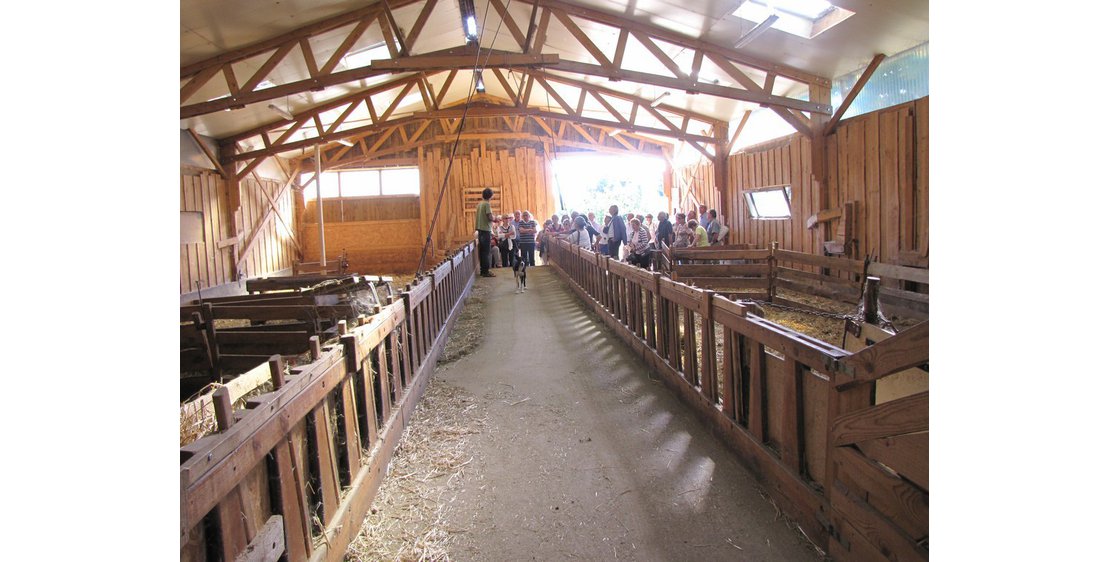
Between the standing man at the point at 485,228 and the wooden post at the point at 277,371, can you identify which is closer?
the wooden post at the point at 277,371

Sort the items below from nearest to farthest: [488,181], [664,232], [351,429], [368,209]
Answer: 1. [351,429]
2. [664,232]
3. [368,209]
4. [488,181]

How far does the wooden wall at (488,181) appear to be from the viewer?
20.0 metres

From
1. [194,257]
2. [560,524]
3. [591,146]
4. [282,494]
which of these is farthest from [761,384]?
[591,146]

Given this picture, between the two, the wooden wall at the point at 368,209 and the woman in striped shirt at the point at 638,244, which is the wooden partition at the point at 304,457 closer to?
the woman in striped shirt at the point at 638,244

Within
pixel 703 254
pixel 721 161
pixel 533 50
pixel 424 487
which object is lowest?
pixel 424 487

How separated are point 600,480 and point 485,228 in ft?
31.8

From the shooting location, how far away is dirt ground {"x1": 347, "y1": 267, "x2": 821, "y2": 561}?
2605 millimetres

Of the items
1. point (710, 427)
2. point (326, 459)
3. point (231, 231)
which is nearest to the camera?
point (326, 459)

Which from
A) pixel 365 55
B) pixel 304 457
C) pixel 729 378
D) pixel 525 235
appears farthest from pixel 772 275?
pixel 365 55

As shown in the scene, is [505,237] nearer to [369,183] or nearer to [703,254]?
[703,254]

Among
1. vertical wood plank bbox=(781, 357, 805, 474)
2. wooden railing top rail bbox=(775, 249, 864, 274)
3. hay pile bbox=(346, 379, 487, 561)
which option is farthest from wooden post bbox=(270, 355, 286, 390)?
wooden railing top rail bbox=(775, 249, 864, 274)

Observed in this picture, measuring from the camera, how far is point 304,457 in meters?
2.36

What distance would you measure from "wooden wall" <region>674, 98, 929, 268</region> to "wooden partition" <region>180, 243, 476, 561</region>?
7.35 m

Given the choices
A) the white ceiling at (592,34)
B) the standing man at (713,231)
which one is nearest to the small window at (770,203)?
the standing man at (713,231)
